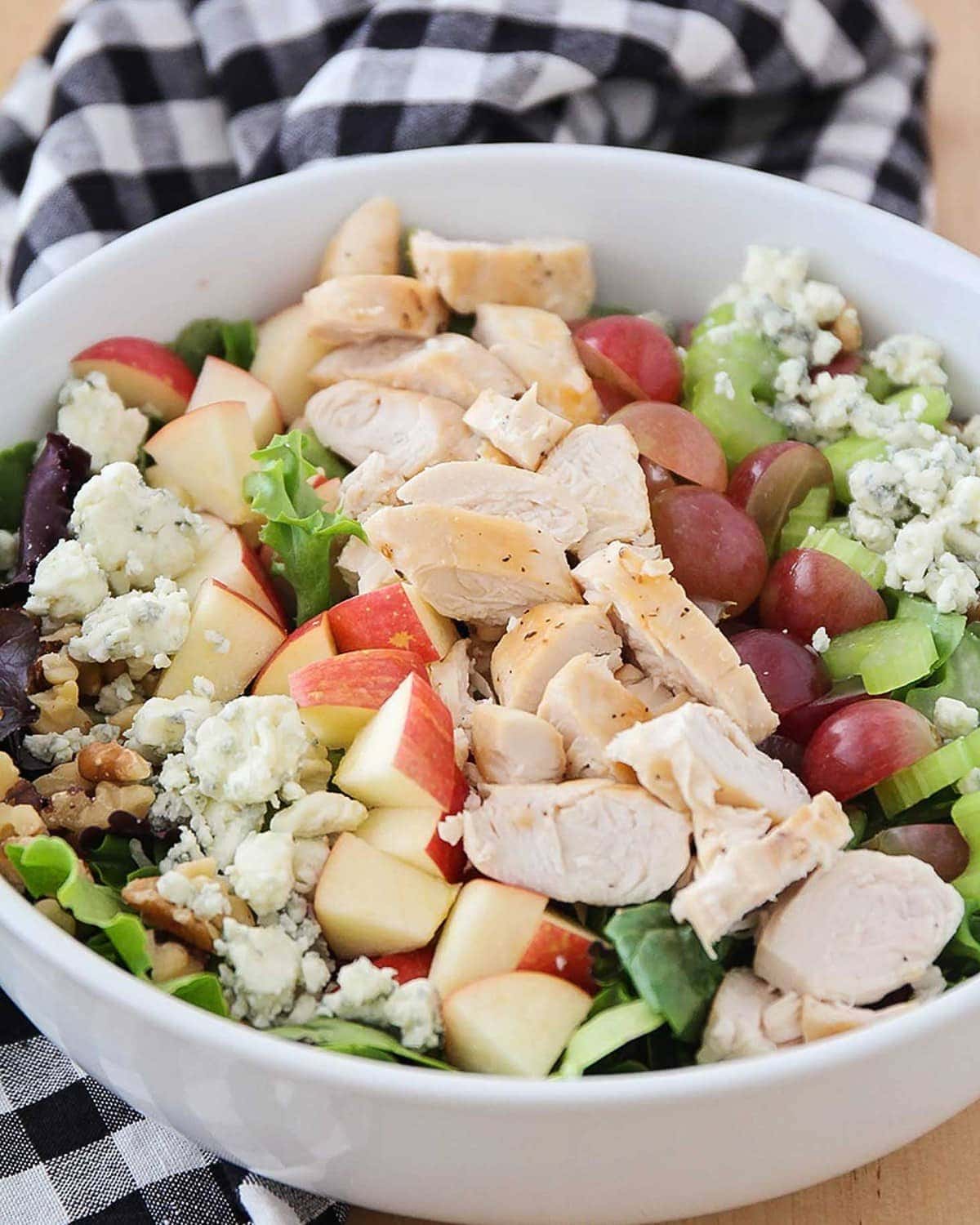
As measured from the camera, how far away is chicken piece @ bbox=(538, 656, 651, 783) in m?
1.86

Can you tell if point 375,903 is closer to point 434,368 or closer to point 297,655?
point 297,655

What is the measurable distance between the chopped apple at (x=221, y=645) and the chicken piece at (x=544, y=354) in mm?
583

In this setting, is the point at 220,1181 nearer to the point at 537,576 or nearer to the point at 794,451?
the point at 537,576

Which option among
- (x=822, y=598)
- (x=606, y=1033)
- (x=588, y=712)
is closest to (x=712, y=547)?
(x=822, y=598)

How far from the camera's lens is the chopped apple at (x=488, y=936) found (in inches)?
68.9

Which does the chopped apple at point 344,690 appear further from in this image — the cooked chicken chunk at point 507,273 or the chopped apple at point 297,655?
the cooked chicken chunk at point 507,273

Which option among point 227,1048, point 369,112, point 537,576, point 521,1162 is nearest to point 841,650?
point 537,576

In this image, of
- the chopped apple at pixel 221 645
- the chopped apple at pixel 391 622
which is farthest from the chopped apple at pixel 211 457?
the chopped apple at pixel 391 622

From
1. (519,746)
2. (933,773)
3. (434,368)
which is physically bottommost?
(933,773)

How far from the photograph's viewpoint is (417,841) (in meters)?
1.82

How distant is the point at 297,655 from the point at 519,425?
469 mm

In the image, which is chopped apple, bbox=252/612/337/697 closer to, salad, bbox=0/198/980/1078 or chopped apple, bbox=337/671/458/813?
salad, bbox=0/198/980/1078

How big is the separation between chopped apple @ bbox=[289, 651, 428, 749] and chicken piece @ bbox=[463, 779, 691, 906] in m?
0.24

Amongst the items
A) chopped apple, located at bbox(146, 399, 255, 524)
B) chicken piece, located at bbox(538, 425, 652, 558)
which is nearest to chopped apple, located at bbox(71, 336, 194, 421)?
chopped apple, located at bbox(146, 399, 255, 524)
